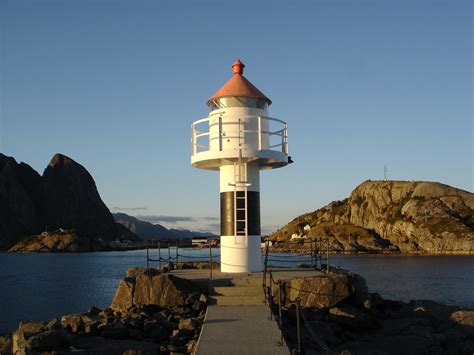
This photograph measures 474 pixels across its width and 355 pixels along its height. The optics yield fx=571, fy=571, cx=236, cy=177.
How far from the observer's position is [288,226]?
151m

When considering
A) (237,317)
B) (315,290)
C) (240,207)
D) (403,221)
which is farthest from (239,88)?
(403,221)

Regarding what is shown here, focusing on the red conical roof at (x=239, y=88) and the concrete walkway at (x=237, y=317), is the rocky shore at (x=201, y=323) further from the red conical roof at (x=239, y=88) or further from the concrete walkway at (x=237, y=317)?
the red conical roof at (x=239, y=88)

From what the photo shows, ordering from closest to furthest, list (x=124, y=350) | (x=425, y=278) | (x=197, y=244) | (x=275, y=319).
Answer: (x=124, y=350)
(x=275, y=319)
(x=197, y=244)
(x=425, y=278)

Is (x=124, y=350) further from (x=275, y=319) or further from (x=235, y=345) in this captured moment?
(x=275, y=319)

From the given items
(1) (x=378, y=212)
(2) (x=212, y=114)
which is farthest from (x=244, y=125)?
(1) (x=378, y=212)

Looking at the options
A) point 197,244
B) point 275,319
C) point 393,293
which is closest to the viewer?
point 275,319

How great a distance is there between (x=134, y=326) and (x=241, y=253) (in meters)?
5.16

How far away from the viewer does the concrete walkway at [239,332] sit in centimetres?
965

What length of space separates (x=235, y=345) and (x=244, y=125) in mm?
8060

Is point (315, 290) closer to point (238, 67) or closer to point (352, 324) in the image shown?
point (352, 324)

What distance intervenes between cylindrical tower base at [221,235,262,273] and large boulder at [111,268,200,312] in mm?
2327

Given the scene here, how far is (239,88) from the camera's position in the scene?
16797 mm

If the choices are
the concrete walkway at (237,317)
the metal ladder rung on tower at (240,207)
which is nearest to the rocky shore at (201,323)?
the concrete walkway at (237,317)

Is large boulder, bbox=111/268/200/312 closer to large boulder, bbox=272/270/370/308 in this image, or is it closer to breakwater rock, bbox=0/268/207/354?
breakwater rock, bbox=0/268/207/354
